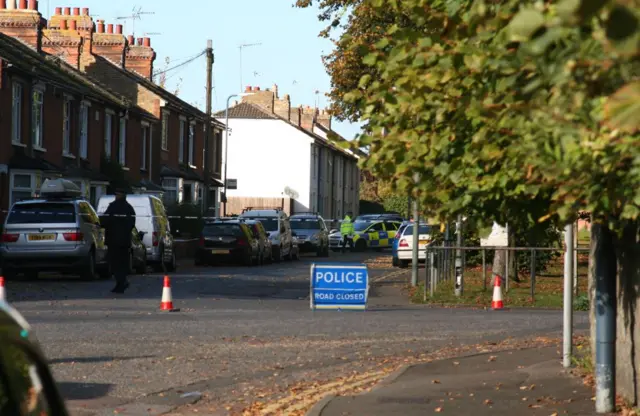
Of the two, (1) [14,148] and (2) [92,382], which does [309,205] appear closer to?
(1) [14,148]

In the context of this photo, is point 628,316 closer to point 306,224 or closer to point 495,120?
point 495,120

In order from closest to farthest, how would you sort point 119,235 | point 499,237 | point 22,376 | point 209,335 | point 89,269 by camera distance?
point 22,376, point 209,335, point 119,235, point 499,237, point 89,269

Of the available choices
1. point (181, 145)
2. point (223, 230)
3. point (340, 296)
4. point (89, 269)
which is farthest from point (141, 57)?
point (340, 296)

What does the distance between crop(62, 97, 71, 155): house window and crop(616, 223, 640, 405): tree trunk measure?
115 feet

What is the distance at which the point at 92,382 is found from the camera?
1234 centimetres

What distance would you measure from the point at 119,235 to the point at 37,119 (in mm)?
17287

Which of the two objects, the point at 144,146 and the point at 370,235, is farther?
the point at 370,235

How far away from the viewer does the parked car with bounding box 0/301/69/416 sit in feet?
9.94

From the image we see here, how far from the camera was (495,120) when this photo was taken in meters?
6.58

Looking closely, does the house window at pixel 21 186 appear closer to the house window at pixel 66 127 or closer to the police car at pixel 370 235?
the house window at pixel 66 127

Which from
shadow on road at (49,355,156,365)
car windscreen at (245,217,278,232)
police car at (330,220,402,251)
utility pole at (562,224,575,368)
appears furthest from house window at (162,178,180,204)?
utility pole at (562,224,575,368)

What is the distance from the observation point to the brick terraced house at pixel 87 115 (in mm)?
38969

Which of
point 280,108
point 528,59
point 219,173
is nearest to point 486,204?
point 528,59

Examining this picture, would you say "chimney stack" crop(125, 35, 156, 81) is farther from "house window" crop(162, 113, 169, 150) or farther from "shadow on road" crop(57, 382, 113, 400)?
"shadow on road" crop(57, 382, 113, 400)
